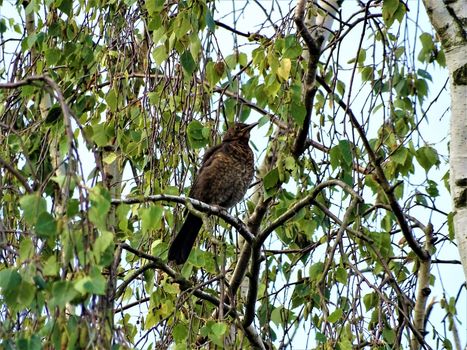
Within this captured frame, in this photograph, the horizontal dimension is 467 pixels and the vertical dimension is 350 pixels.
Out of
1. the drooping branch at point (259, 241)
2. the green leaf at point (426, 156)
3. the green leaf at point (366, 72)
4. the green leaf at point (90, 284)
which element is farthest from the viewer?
the green leaf at point (366, 72)

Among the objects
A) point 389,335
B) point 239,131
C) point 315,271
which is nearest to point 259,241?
point 315,271

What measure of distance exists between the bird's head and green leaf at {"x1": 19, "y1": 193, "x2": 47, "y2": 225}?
310cm

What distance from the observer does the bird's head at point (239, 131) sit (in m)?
5.29

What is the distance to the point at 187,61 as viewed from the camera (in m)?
3.18

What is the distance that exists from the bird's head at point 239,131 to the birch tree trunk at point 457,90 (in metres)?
2.01

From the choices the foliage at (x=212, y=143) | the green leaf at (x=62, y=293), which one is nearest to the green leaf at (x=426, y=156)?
the foliage at (x=212, y=143)

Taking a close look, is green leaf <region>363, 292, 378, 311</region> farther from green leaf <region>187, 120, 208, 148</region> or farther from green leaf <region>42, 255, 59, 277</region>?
green leaf <region>42, 255, 59, 277</region>

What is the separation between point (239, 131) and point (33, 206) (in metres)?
3.22

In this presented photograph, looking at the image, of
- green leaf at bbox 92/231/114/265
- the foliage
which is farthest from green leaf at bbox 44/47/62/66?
green leaf at bbox 92/231/114/265

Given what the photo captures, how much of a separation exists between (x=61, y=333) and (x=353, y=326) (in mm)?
1339

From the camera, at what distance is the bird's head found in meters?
5.29

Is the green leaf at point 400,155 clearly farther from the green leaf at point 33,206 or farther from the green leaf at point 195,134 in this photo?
the green leaf at point 33,206

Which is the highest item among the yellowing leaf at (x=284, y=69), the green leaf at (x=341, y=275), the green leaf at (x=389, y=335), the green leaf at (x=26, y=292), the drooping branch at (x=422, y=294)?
the yellowing leaf at (x=284, y=69)

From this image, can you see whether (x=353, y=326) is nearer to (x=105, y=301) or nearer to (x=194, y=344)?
(x=194, y=344)
